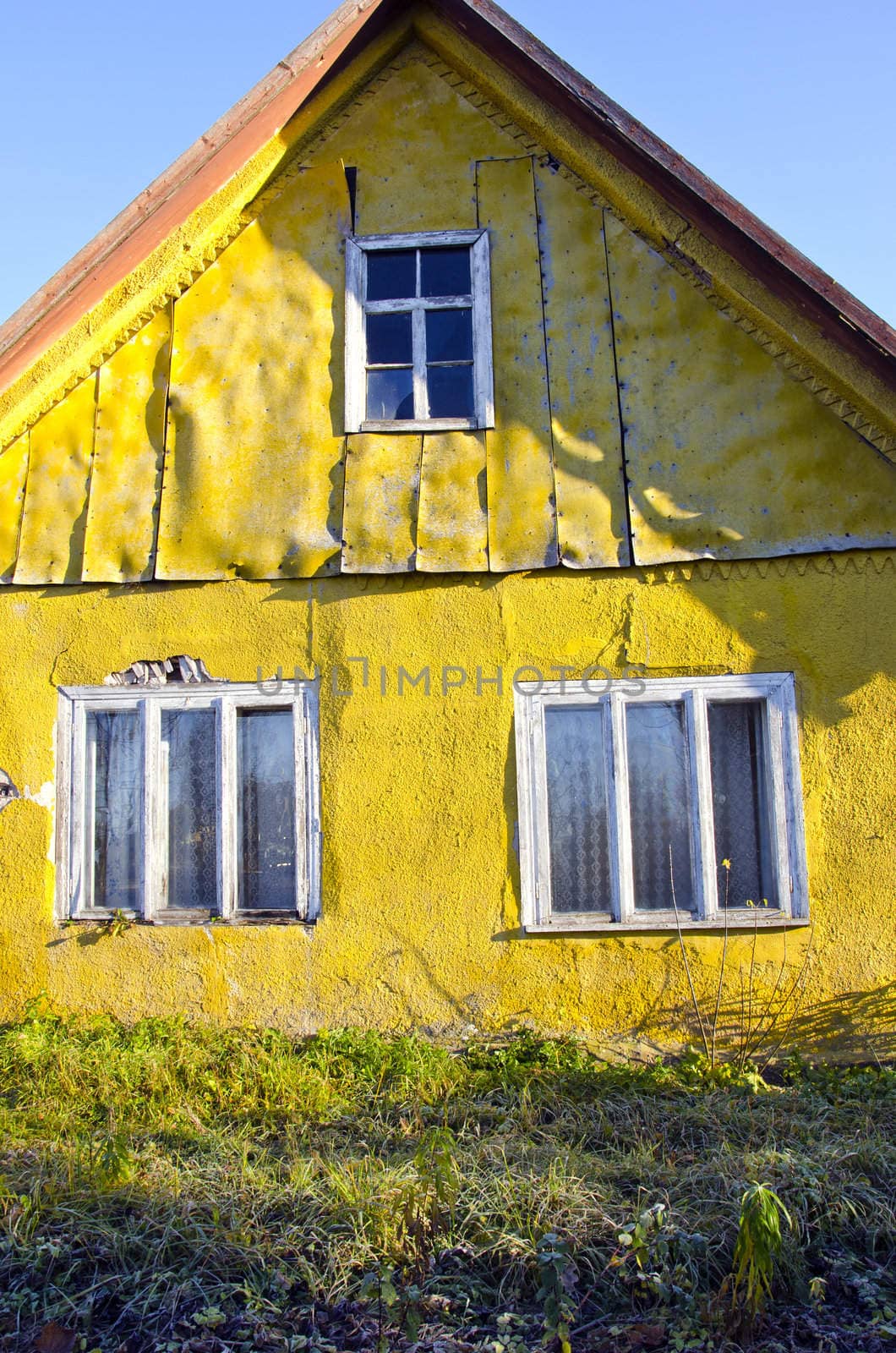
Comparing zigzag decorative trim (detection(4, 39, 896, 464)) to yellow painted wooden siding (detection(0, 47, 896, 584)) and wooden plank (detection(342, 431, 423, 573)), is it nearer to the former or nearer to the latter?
yellow painted wooden siding (detection(0, 47, 896, 584))

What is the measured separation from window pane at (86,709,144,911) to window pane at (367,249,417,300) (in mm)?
2976

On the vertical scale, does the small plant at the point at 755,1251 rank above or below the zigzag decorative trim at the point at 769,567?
below

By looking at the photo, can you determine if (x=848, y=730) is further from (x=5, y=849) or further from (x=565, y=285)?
(x=5, y=849)

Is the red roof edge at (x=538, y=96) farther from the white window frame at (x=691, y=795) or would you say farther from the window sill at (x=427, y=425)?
the white window frame at (x=691, y=795)

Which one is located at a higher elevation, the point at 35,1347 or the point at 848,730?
the point at 848,730

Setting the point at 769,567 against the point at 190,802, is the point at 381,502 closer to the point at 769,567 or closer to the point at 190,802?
the point at 190,802

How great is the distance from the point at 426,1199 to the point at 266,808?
2.57 m

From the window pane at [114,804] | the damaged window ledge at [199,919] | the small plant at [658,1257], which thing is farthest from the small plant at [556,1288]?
the window pane at [114,804]

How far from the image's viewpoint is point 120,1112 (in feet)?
15.1

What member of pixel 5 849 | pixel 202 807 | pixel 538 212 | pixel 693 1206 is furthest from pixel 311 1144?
pixel 538 212

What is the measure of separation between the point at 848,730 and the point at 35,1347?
4.53 m

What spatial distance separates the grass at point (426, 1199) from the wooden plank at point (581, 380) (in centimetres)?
279

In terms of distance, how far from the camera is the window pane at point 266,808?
18.5 feet

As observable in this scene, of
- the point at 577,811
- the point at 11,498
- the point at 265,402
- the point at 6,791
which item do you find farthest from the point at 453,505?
the point at 6,791
